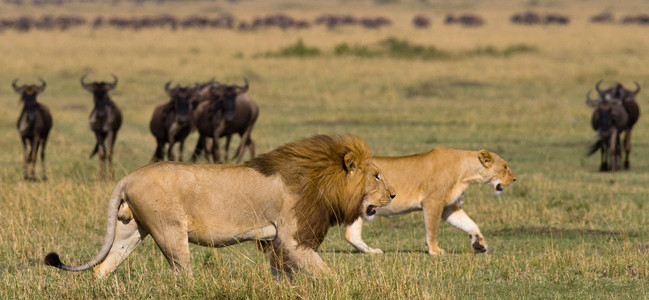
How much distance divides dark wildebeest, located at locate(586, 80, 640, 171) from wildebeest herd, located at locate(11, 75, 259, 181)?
5406mm

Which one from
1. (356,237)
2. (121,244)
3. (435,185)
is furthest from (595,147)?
(121,244)

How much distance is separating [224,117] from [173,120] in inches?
36.2

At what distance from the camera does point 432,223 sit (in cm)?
838

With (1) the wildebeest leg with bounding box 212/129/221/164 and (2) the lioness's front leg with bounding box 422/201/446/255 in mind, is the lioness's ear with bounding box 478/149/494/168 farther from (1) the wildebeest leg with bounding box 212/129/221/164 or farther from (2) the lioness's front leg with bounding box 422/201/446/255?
(1) the wildebeest leg with bounding box 212/129/221/164

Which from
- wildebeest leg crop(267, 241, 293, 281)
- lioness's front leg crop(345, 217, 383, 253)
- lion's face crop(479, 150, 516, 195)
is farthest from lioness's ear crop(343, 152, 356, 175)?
lion's face crop(479, 150, 516, 195)

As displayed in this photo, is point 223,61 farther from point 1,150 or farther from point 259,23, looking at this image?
point 259,23

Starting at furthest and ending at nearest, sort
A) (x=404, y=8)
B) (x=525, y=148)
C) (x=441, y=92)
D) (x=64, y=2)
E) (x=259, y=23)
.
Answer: (x=64, y=2), (x=404, y=8), (x=259, y=23), (x=441, y=92), (x=525, y=148)

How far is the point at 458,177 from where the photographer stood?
8672mm

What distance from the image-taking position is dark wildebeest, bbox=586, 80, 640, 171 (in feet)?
50.2

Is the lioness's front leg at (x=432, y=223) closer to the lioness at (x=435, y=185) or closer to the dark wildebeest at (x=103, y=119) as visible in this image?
the lioness at (x=435, y=185)

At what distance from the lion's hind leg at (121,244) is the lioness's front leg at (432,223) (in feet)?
9.28

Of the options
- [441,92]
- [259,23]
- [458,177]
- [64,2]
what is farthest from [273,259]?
[64,2]

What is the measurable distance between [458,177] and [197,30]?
53548mm

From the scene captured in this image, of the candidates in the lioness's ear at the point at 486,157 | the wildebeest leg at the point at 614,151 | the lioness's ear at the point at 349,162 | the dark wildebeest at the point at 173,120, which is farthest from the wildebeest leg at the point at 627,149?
the lioness's ear at the point at 349,162
